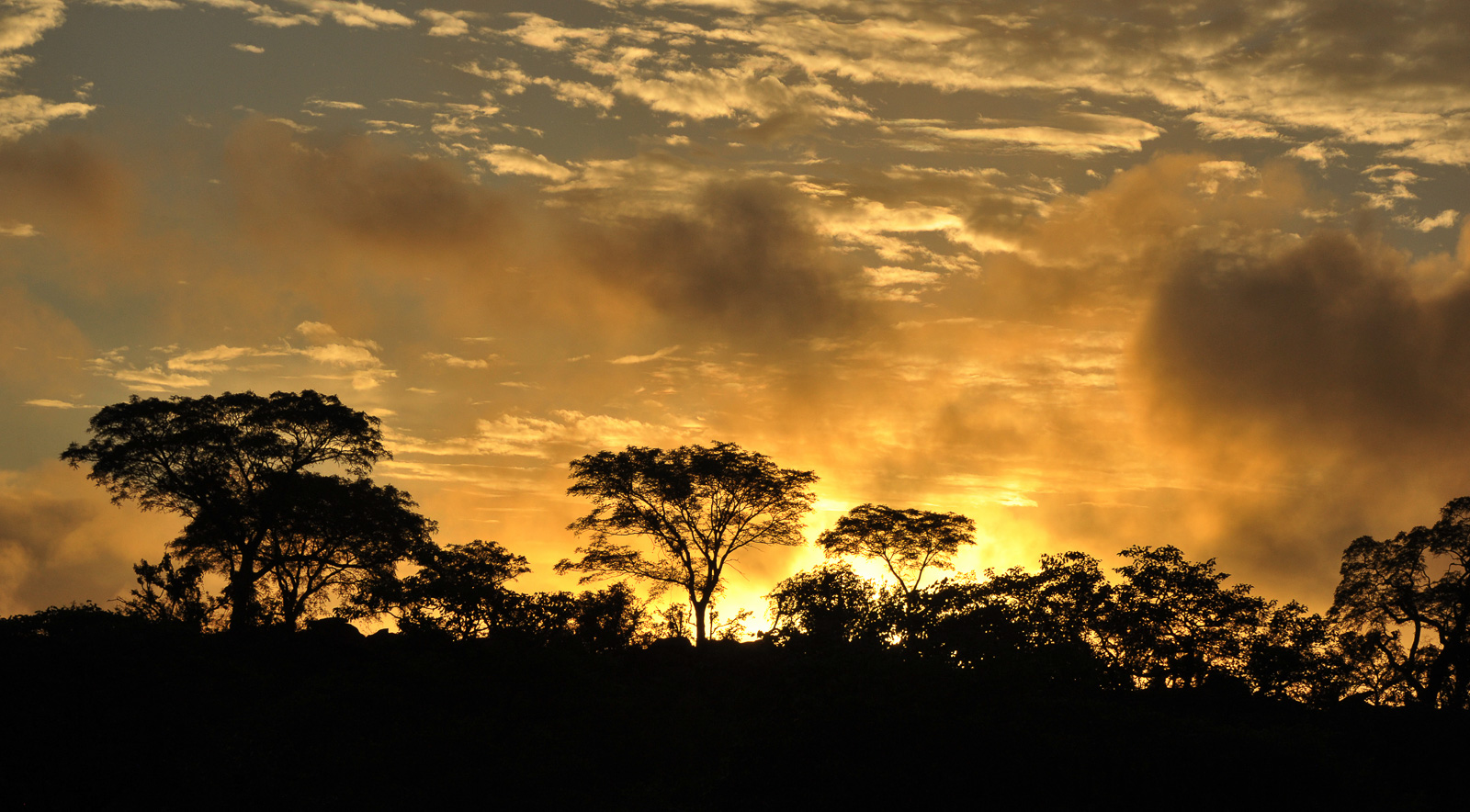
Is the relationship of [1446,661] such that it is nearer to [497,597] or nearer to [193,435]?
[497,597]

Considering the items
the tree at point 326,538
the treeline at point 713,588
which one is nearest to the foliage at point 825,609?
the treeline at point 713,588

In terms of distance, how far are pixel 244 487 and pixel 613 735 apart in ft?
95.7

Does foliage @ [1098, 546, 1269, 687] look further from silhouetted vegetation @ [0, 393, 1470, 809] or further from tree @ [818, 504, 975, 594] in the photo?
tree @ [818, 504, 975, 594]

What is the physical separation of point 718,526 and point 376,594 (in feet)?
64.1

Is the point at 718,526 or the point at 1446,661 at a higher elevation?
the point at 718,526

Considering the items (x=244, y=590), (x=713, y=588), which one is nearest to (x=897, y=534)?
(x=713, y=588)

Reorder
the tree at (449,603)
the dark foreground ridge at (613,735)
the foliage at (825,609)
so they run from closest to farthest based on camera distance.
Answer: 1. the dark foreground ridge at (613,735)
2. the foliage at (825,609)
3. the tree at (449,603)

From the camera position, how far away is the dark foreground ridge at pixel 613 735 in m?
24.3

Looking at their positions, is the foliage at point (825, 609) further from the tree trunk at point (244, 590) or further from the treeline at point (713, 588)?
the tree trunk at point (244, 590)

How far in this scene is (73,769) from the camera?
2797 centimetres

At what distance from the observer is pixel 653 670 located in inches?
1925

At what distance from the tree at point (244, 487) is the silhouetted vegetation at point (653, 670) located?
16 centimetres

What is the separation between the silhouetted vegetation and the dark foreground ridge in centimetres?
9

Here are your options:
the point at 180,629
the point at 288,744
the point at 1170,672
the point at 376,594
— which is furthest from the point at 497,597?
the point at 1170,672
